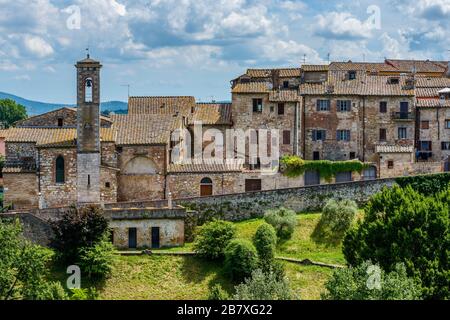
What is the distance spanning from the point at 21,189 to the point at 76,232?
381 inches

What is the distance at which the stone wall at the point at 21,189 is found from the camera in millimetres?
51188

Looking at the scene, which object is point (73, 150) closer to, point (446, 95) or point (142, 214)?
point (142, 214)

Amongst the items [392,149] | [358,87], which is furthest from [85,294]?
[358,87]

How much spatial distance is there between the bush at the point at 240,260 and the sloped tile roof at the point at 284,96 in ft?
56.2

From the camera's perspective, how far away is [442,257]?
37.9 meters

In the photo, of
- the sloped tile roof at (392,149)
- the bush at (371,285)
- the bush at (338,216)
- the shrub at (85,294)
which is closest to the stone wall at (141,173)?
the bush at (338,216)

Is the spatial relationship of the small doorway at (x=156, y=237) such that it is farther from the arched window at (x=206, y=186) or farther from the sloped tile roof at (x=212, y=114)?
the sloped tile roof at (x=212, y=114)

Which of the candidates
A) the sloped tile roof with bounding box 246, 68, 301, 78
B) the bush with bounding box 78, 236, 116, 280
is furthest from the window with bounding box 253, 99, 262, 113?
the bush with bounding box 78, 236, 116, 280

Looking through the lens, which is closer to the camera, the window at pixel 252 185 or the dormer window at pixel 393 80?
the window at pixel 252 185

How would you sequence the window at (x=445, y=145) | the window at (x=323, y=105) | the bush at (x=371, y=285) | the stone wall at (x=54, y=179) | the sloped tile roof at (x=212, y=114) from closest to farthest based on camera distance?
the bush at (x=371, y=285) < the stone wall at (x=54, y=179) < the window at (x=323, y=105) < the sloped tile roof at (x=212, y=114) < the window at (x=445, y=145)

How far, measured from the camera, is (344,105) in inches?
2297

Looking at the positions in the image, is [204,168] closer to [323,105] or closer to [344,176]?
[344,176]

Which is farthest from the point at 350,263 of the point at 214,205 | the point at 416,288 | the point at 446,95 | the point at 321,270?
the point at 446,95

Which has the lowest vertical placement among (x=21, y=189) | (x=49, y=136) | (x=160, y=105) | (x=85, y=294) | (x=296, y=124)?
(x=85, y=294)
